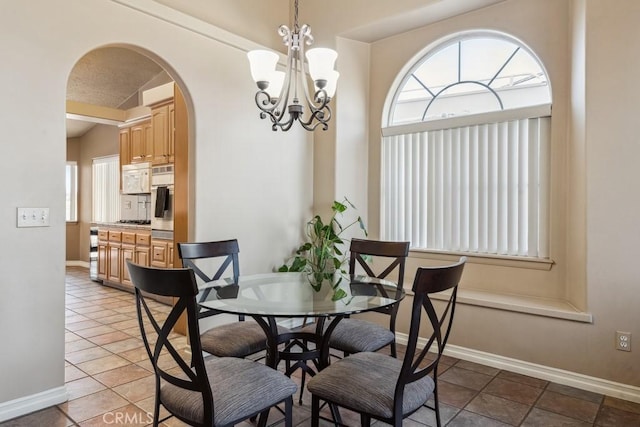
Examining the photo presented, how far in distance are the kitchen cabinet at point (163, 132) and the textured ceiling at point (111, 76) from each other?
53.6 inches

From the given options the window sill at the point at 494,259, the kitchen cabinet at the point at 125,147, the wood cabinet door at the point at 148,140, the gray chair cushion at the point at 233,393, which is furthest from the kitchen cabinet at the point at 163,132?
the gray chair cushion at the point at 233,393

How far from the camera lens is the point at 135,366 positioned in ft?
9.98

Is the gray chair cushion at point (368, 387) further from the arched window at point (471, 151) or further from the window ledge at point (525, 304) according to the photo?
the arched window at point (471, 151)

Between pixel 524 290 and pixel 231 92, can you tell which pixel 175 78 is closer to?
pixel 231 92

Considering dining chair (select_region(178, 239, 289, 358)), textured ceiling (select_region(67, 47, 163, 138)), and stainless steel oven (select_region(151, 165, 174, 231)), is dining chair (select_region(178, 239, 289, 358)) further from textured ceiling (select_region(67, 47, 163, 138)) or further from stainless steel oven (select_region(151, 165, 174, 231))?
textured ceiling (select_region(67, 47, 163, 138))

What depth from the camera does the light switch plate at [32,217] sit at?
2.30 meters

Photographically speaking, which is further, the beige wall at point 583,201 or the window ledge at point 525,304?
the window ledge at point 525,304

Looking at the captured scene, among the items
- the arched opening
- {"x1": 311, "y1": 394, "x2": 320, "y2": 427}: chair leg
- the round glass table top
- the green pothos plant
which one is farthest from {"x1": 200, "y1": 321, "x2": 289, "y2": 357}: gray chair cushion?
the arched opening

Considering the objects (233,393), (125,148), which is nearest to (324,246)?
(233,393)

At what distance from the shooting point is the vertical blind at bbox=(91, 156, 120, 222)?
7375 mm

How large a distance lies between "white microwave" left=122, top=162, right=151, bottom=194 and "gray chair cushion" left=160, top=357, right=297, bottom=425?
4.51m

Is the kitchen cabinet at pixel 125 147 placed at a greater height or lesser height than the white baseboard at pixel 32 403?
greater

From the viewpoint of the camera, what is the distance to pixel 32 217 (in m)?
2.34

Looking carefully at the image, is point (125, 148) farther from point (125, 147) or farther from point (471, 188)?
point (471, 188)
